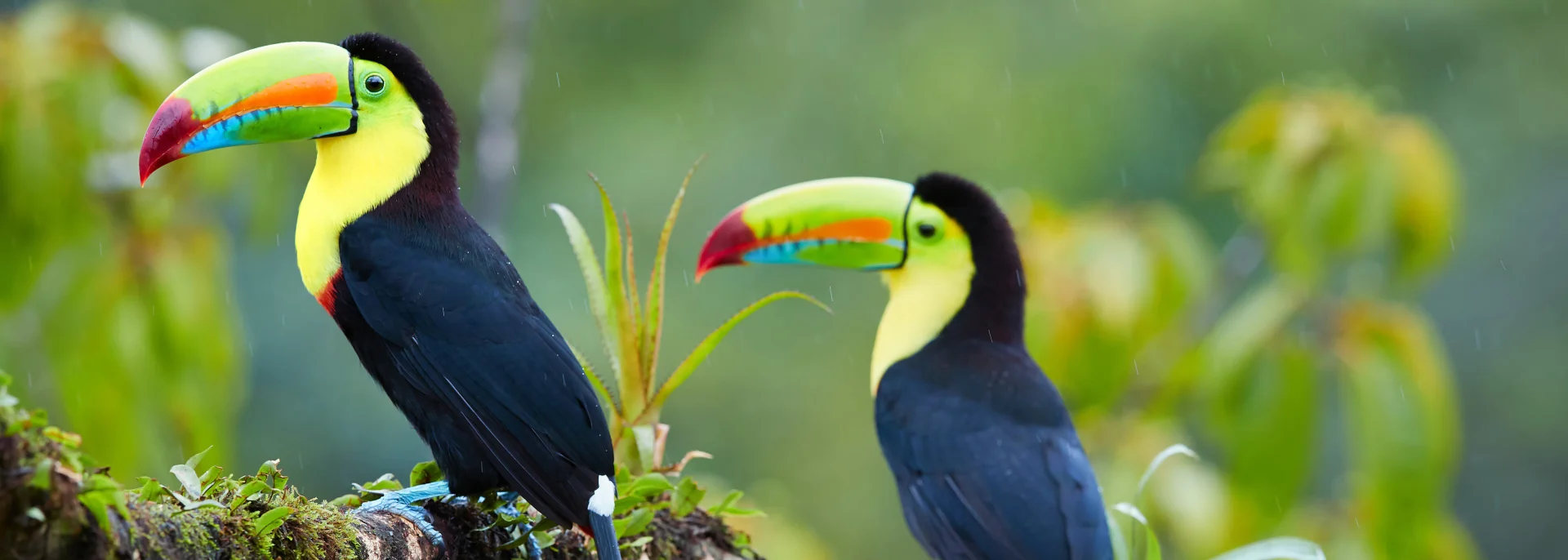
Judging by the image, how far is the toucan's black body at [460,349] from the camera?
199 centimetres

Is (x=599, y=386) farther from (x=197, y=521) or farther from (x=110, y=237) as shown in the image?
(x=110, y=237)

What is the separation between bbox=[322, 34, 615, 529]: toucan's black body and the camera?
199 centimetres

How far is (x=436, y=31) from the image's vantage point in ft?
34.6

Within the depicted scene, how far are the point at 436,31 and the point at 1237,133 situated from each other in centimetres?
781

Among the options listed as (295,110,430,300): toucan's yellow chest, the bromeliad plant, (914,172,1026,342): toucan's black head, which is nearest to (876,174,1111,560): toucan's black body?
(914,172,1026,342): toucan's black head

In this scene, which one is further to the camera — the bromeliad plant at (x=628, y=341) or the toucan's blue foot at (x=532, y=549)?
the bromeliad plant at (x=628, y=341)

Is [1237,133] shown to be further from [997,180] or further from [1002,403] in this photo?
[997,180]

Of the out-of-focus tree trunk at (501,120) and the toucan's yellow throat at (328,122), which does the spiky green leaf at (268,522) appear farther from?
the out-of-focus tree trunk at (501,120)

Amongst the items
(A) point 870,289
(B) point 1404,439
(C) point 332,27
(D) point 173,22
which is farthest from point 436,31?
(B) point 1404,439

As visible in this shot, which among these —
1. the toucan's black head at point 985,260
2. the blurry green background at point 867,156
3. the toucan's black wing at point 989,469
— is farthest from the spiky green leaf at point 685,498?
the blurry green background at point 867,156

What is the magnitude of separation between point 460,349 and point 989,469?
1.00 metres

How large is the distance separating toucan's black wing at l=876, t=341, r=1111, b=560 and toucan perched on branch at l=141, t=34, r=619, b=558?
0.77m

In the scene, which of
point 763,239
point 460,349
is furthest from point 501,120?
point 460,349

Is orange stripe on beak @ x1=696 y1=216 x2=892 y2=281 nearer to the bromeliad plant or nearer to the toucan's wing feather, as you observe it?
the bromeliad plant
